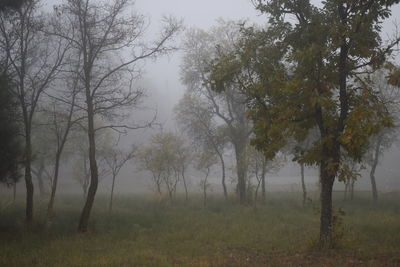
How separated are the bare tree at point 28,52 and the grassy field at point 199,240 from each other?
308 cm

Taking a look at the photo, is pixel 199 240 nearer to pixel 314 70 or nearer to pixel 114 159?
pixel 314 70

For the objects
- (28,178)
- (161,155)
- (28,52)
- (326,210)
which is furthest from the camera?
(161,155)

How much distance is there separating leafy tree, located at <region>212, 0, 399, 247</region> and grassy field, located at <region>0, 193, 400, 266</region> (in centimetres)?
174

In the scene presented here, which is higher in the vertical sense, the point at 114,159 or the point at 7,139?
the point at 7,139

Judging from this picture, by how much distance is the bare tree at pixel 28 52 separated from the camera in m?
15.2

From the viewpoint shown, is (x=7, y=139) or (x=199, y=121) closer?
(x=7, y=139)

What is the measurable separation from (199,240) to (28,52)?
11700mm

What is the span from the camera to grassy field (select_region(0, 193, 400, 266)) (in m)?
9.81

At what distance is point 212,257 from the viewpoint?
10.7 m

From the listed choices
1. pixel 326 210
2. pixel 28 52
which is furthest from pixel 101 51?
pixel 326 210

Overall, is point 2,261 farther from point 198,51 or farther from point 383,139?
point 383,139

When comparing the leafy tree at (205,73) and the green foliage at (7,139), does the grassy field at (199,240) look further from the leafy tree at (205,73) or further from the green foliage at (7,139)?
the leafy tree at (205,73)

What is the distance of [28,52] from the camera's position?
16.4 meters

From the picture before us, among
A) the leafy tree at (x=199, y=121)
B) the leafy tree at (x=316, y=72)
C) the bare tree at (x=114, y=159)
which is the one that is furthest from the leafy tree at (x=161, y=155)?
the leafy tree at (x=316, y=72)
